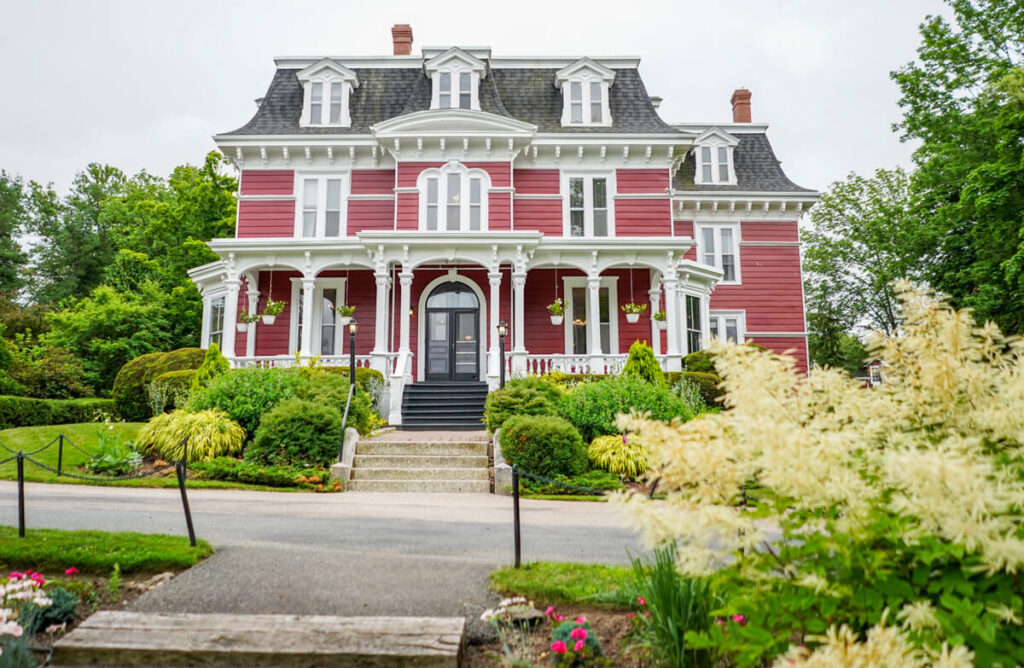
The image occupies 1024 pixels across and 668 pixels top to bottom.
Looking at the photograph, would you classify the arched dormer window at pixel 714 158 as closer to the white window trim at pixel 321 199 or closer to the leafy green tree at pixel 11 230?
the white window trim at pixel 321 199

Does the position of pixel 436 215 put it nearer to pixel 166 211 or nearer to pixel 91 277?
pixel 166 211

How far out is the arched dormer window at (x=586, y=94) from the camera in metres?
20.6

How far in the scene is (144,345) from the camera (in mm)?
22688

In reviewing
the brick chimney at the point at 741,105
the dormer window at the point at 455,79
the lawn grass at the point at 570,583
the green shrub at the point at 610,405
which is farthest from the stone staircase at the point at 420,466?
the brick chimney at the point at 741,105

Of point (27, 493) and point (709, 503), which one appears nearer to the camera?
point (709, 503)

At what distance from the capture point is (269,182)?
787 inches

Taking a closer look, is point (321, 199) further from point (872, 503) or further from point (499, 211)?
point (872, 503)

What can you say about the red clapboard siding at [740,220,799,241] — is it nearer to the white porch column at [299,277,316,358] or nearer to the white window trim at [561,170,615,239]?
the white window trim at [561,170,615,239]

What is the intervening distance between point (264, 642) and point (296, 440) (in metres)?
7.34

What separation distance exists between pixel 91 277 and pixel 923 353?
146ft

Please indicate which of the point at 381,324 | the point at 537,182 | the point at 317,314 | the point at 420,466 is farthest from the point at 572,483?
the point at 537,182

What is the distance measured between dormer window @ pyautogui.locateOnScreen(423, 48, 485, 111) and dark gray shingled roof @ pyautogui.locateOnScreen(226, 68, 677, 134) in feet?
1.46

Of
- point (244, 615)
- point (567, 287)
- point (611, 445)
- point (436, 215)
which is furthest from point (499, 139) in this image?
point (244, 615)

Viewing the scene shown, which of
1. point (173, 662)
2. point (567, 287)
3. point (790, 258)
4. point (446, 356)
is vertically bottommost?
point (173, 662)
